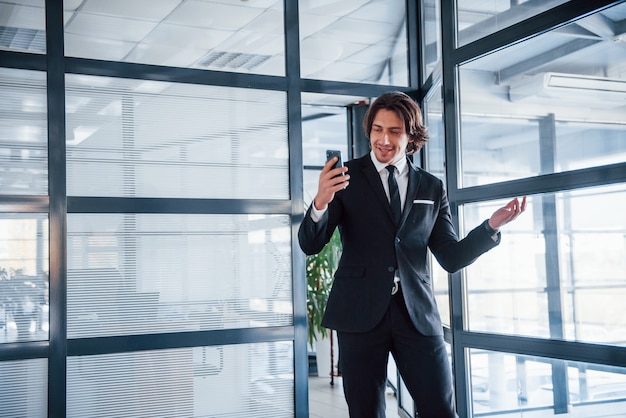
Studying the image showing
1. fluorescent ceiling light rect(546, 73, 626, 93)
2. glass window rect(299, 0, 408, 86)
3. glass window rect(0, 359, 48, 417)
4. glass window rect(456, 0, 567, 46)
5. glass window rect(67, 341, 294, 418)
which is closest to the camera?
fluorescent ceiling light rect(546, 73, 626, 93)

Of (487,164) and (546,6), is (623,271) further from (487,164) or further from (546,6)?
(546,6)

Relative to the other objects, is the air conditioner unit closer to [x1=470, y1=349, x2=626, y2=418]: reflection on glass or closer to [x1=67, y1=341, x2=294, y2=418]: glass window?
[x1=470, y1=349, x2=626, y2=418]: reflection on glass

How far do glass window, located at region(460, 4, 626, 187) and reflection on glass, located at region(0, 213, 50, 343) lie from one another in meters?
2.06

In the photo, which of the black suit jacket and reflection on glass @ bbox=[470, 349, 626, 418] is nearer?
the black suit jacket

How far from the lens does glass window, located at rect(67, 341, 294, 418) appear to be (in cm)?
333

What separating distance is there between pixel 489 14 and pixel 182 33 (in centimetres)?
154

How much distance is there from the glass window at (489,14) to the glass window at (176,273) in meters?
1.34

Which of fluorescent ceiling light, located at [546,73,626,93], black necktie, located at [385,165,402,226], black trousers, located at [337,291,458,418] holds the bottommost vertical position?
black trousers, located at [337,291,458,418]

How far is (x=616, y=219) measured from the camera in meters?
2.54

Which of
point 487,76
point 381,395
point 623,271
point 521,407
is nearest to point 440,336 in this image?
point 381,395

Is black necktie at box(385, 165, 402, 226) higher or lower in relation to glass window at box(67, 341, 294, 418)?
higher

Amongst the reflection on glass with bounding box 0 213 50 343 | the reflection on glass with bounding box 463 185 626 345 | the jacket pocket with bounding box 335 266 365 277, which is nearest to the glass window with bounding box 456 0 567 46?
the reflection on glass with bounding box 463 185 626 345

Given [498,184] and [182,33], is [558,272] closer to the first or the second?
[498,184]

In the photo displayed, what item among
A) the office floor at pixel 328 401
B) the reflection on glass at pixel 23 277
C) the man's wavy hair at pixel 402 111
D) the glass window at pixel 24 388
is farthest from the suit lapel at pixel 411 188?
the office floor at pixel 328 401
